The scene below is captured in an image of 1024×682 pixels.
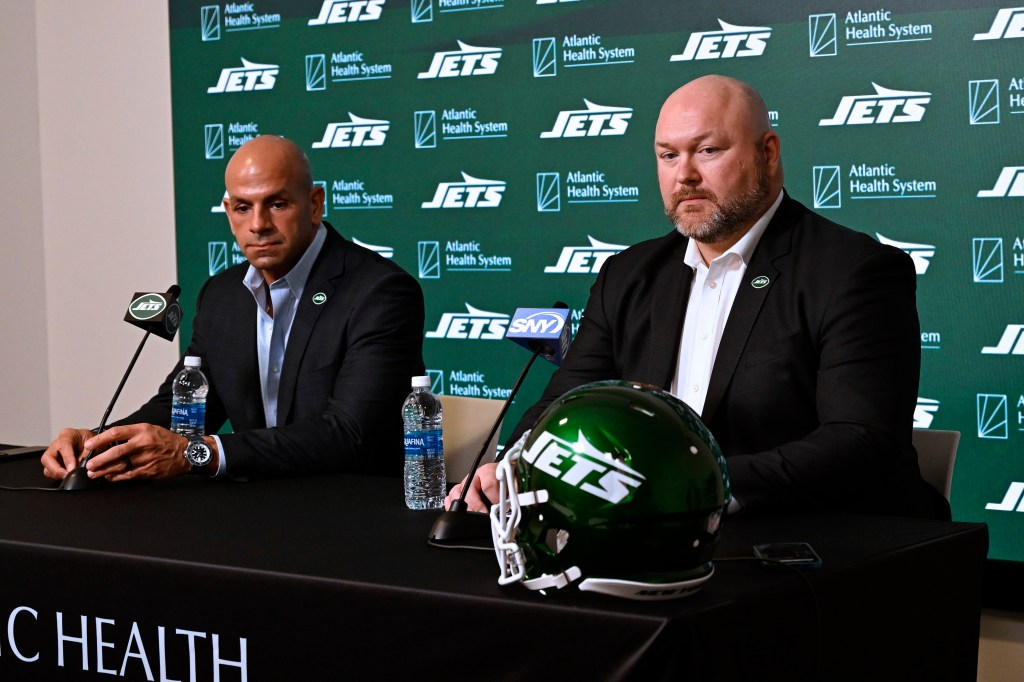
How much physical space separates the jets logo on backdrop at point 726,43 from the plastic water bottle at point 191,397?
2.13m

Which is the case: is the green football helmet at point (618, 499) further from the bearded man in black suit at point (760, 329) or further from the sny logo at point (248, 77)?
the sny logo at point (248, 77)

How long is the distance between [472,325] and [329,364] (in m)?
1.85

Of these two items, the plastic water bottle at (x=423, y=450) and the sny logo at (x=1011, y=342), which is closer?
the plastic water bottle at (x=423, y=450)

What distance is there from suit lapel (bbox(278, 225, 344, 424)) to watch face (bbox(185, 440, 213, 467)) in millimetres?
478

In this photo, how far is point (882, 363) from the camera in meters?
2.14

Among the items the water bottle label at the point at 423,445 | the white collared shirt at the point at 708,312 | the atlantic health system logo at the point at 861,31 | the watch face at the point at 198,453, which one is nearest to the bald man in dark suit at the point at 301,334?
the watch face at the point at 198,453

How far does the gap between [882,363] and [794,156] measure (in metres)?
1.97

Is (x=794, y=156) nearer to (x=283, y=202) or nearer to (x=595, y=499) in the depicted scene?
(x=283, y=202)

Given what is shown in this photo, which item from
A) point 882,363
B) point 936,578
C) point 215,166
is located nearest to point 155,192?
point 215,166

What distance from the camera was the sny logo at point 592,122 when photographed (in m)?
4.27

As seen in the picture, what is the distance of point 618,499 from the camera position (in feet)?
4.35

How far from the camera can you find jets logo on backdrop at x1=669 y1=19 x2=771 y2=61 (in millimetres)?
3998

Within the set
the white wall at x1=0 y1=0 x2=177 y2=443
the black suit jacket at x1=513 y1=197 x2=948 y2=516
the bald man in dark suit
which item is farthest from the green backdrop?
the bald man in dark suit

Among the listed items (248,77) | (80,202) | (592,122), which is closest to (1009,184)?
(592,122)
